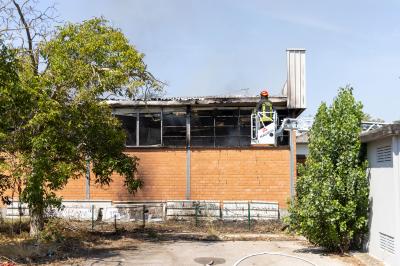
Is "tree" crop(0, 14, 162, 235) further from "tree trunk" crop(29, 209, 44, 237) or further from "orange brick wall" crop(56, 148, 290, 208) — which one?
"orange brick wall" crop(56, 148, 290, 208)

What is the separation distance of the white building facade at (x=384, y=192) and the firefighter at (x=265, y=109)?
282 inches

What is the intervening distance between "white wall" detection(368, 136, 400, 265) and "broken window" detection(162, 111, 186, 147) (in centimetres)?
972

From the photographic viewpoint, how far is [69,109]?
44.3ft

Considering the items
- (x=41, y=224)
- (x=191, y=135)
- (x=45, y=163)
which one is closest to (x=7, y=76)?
(x=45, y=163)

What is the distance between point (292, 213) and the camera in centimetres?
1395

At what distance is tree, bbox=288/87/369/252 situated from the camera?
12680 mm

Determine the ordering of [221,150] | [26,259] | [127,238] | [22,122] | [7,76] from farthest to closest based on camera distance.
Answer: [221,150]
[127,238]
[22,122]
[26,259]
[7,76]

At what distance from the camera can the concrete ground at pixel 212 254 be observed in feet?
39.9

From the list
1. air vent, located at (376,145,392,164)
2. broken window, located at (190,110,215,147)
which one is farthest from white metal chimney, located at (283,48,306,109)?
air vent, located at (376,145,392,164)

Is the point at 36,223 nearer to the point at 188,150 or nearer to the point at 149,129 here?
the point at 149,129

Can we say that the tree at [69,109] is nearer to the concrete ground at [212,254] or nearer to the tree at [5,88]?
the tree at [5,88]

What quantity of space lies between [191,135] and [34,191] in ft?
32.9

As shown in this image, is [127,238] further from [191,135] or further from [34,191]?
[191,135]

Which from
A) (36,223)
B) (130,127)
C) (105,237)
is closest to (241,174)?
(130,127)
